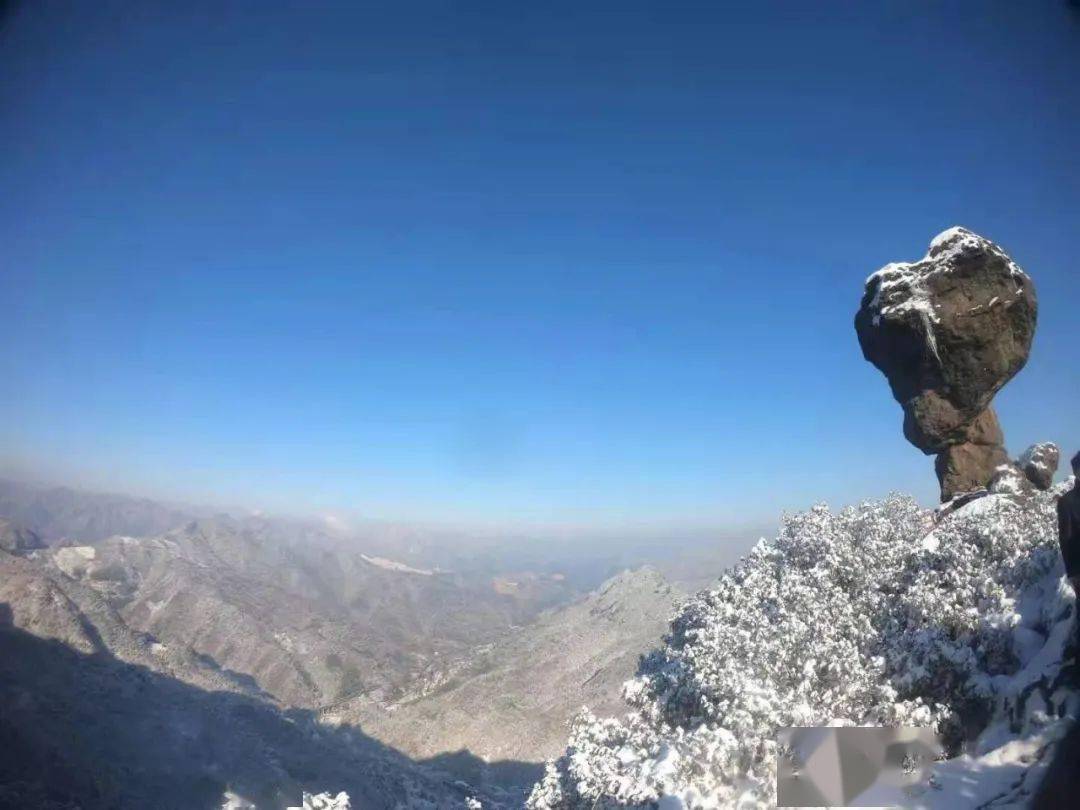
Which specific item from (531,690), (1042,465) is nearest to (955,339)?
(1042,465)

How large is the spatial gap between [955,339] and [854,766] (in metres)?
21.4

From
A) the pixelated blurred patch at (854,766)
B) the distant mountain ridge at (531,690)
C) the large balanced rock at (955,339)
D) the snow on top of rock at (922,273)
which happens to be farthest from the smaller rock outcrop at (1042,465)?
the distant mountain ridge at (531,690)

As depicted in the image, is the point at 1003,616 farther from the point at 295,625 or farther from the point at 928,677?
the point at 295,625

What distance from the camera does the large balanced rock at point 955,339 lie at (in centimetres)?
2733

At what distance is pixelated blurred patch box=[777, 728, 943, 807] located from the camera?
13.6 meters

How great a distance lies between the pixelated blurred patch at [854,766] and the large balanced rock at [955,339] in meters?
19.4

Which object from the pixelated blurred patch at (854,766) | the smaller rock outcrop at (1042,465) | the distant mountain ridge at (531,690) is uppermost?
the smaller rock outcrop at (1042,465)

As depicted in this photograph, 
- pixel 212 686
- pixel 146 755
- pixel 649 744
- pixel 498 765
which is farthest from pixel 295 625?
pixel 649 744

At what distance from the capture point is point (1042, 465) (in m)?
27.2

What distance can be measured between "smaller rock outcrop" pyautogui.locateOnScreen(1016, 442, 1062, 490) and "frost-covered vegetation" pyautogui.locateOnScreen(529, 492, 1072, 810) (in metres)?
3.56

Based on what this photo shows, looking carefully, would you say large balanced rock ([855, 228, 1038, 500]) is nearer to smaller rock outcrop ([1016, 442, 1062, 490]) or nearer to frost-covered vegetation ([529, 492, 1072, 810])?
smaller rock outcrop ([1016, 442, 1062, 490])

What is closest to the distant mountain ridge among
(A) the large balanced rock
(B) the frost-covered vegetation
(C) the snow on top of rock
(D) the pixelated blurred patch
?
(A) the large balanced rock

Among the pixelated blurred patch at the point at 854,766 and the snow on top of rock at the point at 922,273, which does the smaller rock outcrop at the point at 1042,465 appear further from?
the pixelated blurred patch at the point at 854,766

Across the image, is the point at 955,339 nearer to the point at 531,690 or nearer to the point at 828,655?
the point at 828,655
